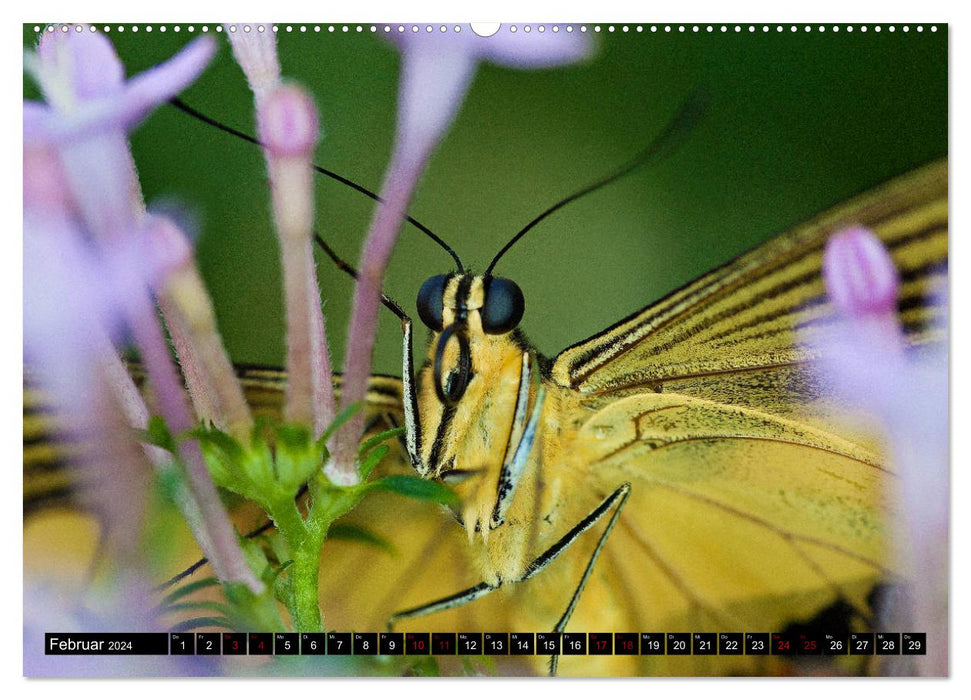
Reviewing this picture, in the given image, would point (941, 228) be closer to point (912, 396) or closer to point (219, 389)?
point (912, 396)

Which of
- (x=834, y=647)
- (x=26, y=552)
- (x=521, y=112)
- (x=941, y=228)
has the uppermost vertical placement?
(x=521, y=112)

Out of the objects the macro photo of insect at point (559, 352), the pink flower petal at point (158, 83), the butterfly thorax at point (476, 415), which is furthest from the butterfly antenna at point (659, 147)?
the pink flower petal at point (158, 83)

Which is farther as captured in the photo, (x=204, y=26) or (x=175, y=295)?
(x=204, y=26)

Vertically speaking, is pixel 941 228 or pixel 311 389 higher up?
pixel 941 228

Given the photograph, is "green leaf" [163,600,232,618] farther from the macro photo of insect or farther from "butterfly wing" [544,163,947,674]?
"butterfly wing" [544,163,947,674]

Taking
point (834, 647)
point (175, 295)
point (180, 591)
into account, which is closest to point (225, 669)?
point (180, 591)

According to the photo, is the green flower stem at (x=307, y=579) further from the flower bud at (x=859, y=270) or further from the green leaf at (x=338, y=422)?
the flower bud at (x=859, y=270)

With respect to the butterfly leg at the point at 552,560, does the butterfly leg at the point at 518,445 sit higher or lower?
higher

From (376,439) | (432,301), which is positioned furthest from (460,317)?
(376,439)

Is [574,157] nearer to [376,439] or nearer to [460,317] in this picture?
[460,317]
